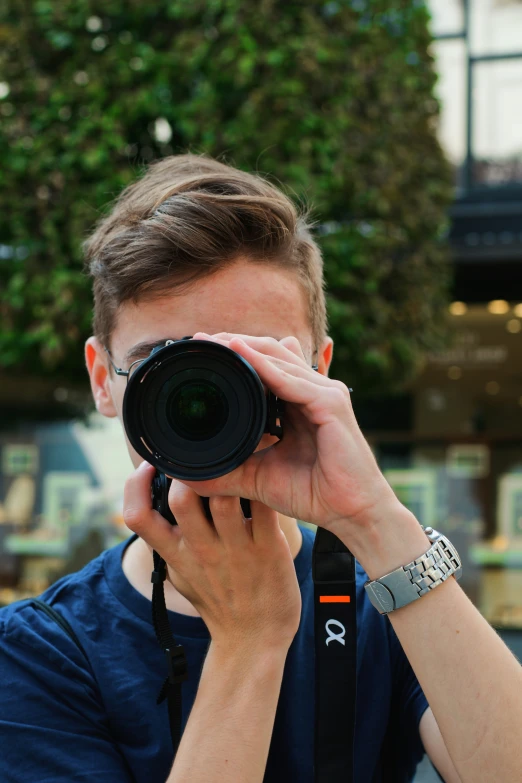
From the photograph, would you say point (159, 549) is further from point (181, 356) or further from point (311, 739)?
point (311, 739)

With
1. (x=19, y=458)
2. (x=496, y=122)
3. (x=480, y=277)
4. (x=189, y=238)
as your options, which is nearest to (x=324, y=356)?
(x=189, y=238)

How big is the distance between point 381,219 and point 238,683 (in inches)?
148

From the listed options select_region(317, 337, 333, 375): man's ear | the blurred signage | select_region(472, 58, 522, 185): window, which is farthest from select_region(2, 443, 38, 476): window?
select_region(317, 337, 333, 375): man's ear

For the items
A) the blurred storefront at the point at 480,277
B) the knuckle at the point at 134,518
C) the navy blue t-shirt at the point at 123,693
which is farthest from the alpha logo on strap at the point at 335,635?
the blurred storefront at the point at 480,277

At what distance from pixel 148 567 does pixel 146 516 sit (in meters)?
0.23

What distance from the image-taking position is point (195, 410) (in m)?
1.22

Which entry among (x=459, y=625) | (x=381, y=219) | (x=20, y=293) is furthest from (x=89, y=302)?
(x=459, y=625)

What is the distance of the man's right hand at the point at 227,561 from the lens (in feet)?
3.94

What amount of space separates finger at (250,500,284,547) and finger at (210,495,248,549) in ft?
0.07

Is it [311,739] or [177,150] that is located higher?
[177,150]

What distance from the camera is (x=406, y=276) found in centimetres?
489

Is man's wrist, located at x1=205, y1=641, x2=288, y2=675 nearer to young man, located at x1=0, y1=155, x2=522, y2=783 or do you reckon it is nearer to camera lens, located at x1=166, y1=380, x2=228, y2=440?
young man, located at x1=0, y1=155, x2=522, y2=783

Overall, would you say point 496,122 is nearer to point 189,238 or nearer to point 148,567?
point 189,238

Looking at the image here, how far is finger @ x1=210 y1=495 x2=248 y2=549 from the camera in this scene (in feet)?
3.92
